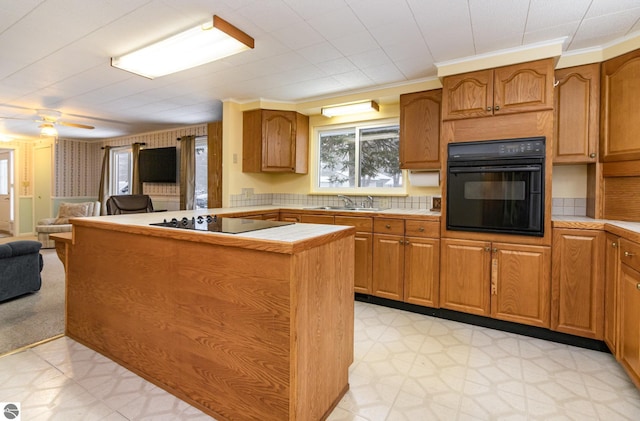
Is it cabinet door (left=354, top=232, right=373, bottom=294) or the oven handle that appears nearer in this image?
the oven handle

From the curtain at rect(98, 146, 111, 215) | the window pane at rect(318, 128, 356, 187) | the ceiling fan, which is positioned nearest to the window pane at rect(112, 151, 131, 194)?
the curtain at rect(98, 146, 111, 215)

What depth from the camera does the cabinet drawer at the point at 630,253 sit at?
1.81m

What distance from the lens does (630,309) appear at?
1891mm

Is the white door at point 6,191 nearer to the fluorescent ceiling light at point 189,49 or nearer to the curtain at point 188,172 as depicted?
the curtain at point 188,172

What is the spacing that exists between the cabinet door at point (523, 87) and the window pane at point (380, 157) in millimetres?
1303

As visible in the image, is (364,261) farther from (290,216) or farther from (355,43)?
(355,43)

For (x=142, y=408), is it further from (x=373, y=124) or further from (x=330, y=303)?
(x=373, y=124)

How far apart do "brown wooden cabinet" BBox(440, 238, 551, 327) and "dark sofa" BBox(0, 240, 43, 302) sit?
405 centimetres

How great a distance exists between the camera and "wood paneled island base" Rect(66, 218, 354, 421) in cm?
140

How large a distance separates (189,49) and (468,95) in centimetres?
224

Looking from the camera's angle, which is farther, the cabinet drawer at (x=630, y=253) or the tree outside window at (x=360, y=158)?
the tree outside window at (x=360, y=158)

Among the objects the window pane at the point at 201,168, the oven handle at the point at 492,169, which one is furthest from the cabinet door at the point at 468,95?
the window pane at the point at 201,168

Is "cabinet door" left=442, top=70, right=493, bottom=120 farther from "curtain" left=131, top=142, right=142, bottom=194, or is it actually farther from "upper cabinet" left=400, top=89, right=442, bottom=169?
"curtain" left=131, top=142, right=142, bottom=194

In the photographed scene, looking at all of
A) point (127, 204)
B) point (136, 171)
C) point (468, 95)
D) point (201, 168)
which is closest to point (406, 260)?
point (468, 95)
